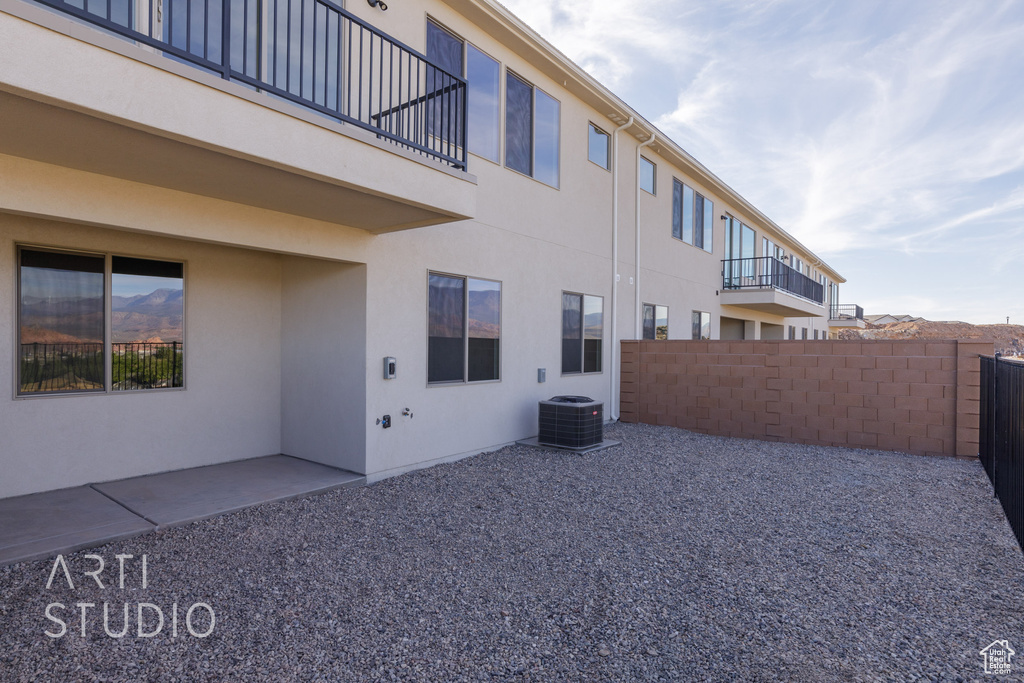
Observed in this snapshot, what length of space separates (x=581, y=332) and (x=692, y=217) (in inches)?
259

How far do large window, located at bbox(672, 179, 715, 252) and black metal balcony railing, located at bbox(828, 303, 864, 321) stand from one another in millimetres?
Answer: 20742

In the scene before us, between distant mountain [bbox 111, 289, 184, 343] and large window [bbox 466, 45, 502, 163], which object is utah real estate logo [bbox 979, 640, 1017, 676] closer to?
large window [bbox 466, 45, 502, 163]

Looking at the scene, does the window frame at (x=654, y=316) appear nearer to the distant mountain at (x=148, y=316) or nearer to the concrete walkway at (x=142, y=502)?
the concrete walkway at (x=142, y=502)

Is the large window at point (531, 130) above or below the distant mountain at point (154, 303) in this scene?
above

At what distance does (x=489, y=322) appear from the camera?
763cm

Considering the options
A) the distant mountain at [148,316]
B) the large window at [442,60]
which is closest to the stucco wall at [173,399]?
the distant mountain at [148,316]

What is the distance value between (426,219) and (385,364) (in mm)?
1741

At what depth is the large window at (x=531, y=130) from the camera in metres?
8.06

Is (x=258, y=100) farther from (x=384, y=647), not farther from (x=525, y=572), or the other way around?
(x=525, y=572)

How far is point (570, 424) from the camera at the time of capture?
778cm

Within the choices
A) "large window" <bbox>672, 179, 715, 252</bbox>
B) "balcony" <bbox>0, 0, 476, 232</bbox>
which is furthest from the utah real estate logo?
"large window" <bbox>672, 179, 715, 252</bbox>

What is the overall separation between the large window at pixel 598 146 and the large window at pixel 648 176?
1536mm

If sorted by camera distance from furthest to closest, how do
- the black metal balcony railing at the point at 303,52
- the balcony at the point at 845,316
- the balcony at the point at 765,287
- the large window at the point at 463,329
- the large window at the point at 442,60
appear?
1. the balcony at the point at 845,316
2. the balcony at the point at 765,287
3. the large window at the point at 463,329
4. the large window at the point at 442,60
5. the black metal balcony railing at the point at 303,52

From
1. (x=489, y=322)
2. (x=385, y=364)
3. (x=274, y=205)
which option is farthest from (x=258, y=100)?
(x=489, y=322)
